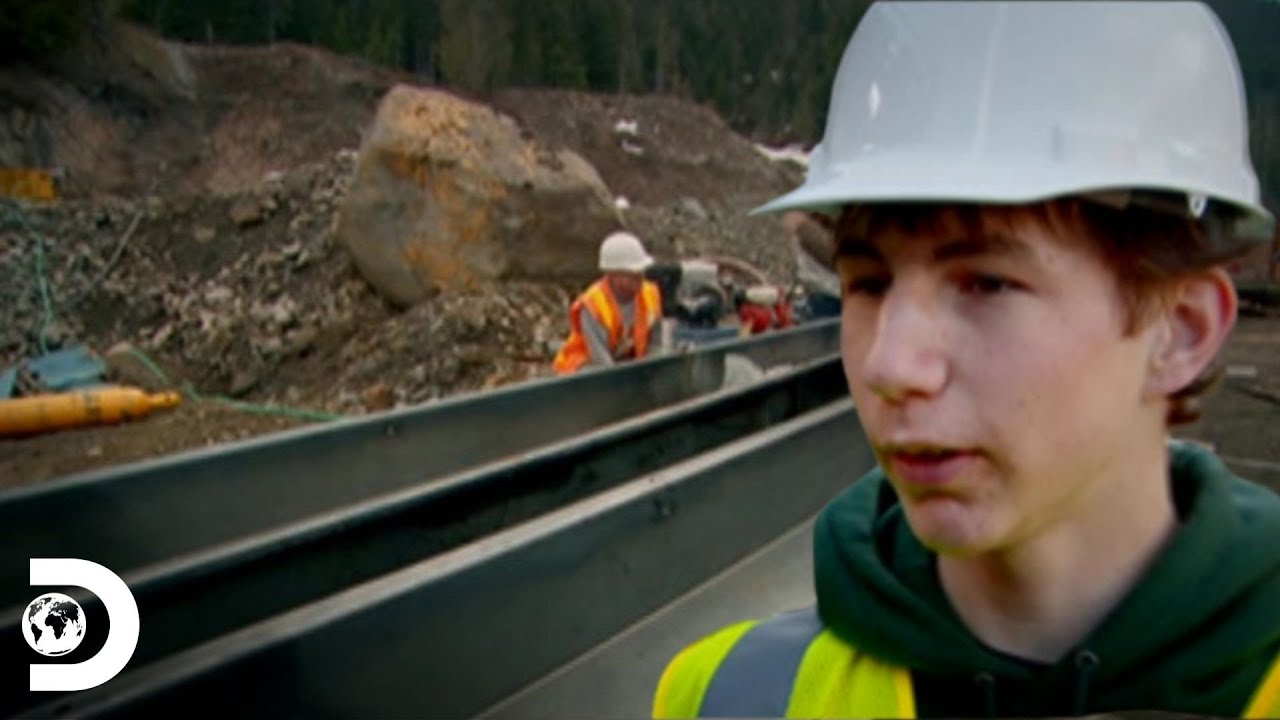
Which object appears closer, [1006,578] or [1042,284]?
[1042,284]

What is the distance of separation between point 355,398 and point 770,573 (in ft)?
22.4

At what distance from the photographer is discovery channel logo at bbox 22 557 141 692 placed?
166cm

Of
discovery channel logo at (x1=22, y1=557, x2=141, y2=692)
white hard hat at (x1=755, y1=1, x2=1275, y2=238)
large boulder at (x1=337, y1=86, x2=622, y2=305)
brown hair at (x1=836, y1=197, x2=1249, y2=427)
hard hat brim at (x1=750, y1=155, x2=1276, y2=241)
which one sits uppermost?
large boulder at (x1=337, y1=86, x2=622, y2=305)

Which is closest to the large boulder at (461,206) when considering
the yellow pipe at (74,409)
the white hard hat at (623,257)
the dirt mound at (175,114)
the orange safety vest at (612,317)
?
the yellow pipe at (74,409)

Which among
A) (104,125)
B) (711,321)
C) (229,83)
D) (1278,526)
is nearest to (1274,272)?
(711,321)

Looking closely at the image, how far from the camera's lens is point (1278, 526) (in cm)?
86

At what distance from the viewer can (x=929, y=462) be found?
2.77 ft

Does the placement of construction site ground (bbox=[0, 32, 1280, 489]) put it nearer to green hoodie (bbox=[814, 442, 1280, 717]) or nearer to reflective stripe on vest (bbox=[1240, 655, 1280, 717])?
green hoodie (bbox=[814, 442, 1280, 717])

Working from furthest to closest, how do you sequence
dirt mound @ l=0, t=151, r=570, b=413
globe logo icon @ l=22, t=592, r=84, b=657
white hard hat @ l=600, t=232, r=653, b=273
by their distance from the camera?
dirt mound @ l=0, t=151, r=570, b=413 → white hard hat @ l=600, t=232, r=653, b=273 → globe logo icon @ l=22, t=592, r=84, b=657

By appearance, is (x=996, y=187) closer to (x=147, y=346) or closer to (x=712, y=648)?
(x=712, y=648)

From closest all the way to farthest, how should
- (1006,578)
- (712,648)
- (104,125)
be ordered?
(1006,578) → (712,648) → (104,125)

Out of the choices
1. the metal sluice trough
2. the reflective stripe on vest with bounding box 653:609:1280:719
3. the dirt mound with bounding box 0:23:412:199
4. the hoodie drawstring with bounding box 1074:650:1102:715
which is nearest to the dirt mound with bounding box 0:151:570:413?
the metal sluice trough

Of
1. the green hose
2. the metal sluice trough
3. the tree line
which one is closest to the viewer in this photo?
the metal sluice trough

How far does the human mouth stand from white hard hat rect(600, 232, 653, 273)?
479cm
